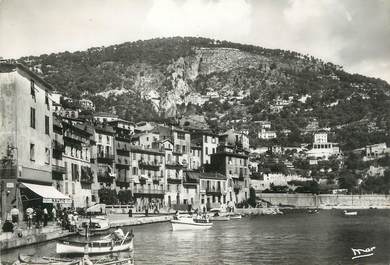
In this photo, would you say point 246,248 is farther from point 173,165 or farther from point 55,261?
point 173,165

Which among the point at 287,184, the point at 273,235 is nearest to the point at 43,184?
the point at 273,235

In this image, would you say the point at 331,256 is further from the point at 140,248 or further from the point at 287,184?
the point at 287,184

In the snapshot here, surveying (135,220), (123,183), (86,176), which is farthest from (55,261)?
(123,183)

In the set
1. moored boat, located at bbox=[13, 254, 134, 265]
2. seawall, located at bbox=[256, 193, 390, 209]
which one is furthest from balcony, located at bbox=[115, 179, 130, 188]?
moored boat, located at bbox=[13, 254, 134, 265]

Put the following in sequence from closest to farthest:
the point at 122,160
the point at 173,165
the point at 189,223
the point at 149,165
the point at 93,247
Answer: the point at 93,247 < the point at 189,223 < the point at 122,160 < the point at 149,165 < the point at 173,165

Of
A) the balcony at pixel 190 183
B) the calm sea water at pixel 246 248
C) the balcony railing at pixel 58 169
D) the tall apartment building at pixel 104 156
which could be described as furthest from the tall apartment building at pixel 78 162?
the balcony at pixel 190 183

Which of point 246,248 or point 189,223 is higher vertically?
point 189,223

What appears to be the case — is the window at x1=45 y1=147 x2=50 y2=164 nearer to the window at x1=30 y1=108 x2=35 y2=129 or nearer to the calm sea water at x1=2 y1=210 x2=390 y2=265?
the window at x1=30 y1=108 x2=35 y2=129
